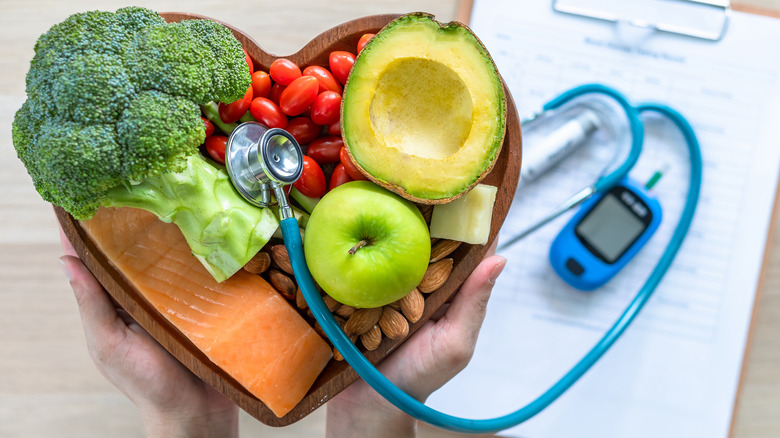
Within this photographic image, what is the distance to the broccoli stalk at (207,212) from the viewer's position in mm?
750

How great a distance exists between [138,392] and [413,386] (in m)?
0.46

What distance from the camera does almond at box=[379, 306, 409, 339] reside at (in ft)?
2.73

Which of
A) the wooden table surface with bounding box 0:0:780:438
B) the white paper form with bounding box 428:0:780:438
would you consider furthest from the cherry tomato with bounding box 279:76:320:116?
the white paper form with bounding box 428:0:780:438

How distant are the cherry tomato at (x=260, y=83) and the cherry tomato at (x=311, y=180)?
122mm

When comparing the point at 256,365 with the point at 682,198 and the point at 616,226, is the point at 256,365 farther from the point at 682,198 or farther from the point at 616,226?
the point at 682,198

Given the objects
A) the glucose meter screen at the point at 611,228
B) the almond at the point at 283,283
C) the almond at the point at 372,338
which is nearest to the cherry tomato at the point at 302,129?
the almond at the point at 283,283

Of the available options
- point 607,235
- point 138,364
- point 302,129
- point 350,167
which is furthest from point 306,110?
point 607,235

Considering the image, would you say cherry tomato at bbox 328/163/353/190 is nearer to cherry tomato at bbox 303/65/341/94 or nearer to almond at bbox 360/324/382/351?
cherry tomato at bbox 303/65/341/94

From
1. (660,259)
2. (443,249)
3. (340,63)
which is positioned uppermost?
(340,63)

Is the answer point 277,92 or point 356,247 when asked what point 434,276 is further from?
point 277,92

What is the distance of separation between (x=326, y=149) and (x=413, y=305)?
0.90 feet

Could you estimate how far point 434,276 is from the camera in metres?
0.84

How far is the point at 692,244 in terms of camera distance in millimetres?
1118

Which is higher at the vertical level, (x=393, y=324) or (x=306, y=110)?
(x=306, y=110)
